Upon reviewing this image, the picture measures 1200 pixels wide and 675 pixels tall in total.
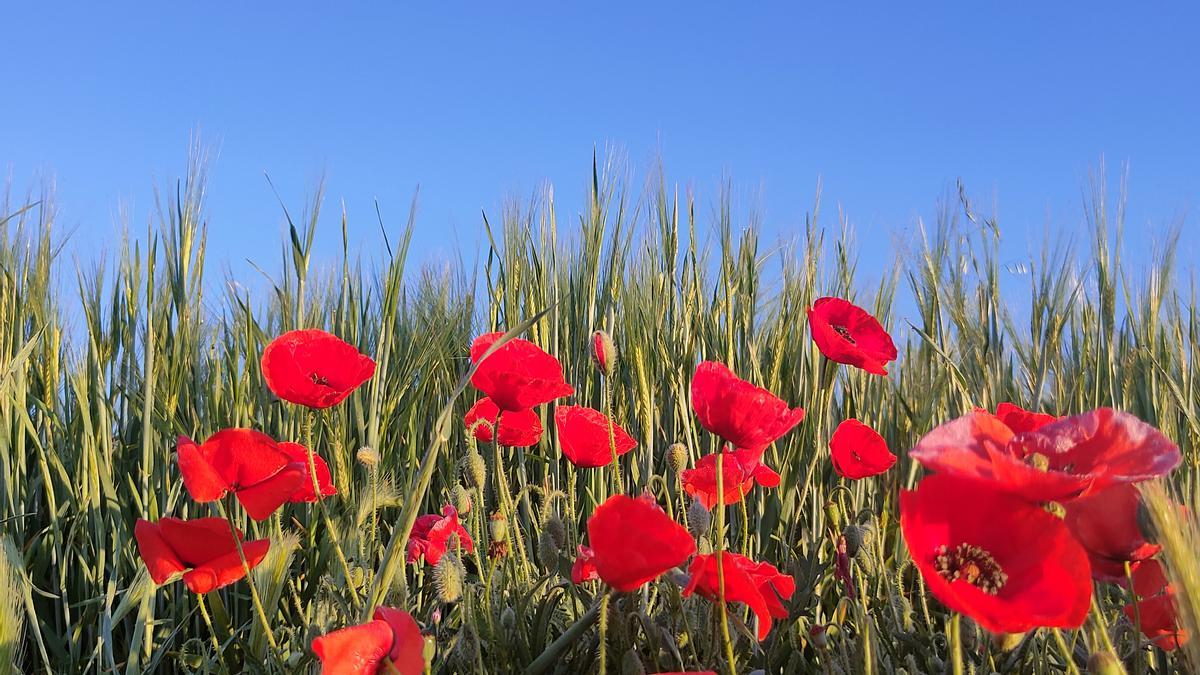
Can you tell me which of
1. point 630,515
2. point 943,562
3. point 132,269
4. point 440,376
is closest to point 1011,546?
point 943,562

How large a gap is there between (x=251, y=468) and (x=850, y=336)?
0.73 meters

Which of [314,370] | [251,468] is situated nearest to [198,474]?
[251,468]

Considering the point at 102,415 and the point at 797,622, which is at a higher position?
the point at 102,415

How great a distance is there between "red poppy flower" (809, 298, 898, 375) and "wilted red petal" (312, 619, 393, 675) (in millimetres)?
667

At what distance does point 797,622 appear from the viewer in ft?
3.71

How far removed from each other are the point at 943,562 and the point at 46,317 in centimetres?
158

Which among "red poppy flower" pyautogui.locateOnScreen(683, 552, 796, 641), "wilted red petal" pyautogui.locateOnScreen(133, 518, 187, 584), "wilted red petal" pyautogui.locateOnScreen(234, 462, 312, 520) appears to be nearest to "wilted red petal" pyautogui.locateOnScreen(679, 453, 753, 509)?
"red poppy flower" pyautogui.locateOnScreen(683, 552, 796, 641)

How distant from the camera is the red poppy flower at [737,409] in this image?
87 centimetres

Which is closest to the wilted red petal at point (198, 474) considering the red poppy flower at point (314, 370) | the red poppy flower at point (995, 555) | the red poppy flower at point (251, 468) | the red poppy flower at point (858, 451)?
the red poppy flower at point (251, 468)

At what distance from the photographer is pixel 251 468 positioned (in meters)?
0.90

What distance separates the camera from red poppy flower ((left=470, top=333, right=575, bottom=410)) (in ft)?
3.32

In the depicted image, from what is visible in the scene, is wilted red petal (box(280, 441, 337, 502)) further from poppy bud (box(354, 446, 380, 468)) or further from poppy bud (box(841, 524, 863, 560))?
poppy bud (box(841, 524, 863, 560))

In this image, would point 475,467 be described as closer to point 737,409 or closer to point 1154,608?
point 737,409

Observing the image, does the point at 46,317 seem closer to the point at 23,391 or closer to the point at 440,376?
the point at 23,391
